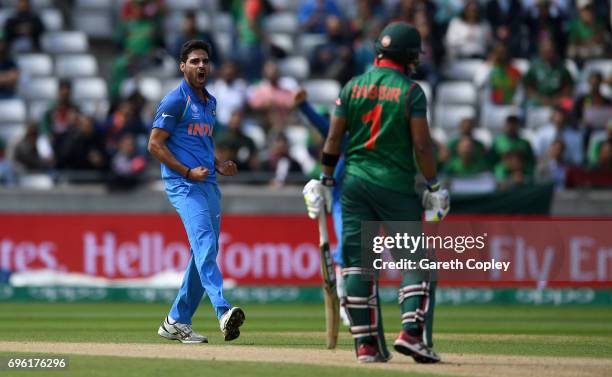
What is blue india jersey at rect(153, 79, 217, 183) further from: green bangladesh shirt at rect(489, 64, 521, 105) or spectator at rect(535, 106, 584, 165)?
green bangladesh shirt at rect(489, 64, 521, 105)

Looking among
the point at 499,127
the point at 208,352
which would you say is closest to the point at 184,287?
the point at 208,352

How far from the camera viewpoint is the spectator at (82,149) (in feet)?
60.5

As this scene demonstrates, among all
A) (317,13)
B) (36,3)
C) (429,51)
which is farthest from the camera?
(36,3)

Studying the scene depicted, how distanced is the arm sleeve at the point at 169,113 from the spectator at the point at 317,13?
11931 mm

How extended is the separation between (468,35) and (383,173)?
13.4 meters

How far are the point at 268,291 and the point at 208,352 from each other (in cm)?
862

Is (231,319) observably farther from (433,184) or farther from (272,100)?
(272,100)

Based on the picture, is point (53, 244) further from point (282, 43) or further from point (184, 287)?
point (184, 287)

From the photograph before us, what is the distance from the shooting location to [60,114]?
1927 cm

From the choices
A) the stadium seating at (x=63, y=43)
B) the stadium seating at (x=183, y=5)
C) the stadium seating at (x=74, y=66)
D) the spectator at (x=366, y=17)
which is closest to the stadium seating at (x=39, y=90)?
the stadium seating at (x=74, y=66)

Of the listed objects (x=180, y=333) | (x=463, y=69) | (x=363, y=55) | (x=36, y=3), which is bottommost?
A: (x=180, y=333)

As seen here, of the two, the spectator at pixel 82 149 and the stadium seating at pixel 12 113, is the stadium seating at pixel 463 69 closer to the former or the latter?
the spectator at pixel 82 149

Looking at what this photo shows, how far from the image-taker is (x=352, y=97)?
8531mm

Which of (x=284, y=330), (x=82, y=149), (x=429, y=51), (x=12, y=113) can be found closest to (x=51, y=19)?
(x=12, y=113)
